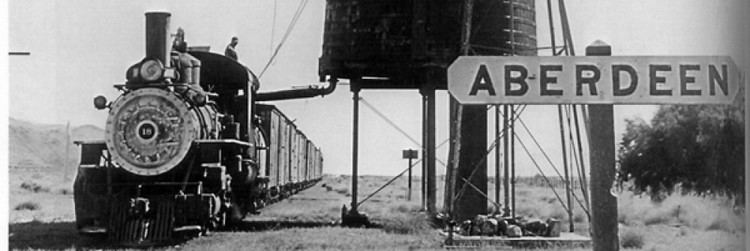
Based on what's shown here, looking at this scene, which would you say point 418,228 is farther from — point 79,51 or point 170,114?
point 79,51

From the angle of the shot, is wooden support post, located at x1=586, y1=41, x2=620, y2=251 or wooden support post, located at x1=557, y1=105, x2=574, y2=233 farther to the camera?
wooden support post, located at x1=557, y1=105, x2=574, y2=233

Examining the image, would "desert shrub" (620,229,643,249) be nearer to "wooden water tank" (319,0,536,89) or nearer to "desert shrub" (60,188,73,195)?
"wooden water tank" (319,0,536,89)

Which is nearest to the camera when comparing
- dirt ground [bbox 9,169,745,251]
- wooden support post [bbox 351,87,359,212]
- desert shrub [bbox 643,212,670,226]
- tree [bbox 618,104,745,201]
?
tree [bbox 618,104,745,201]

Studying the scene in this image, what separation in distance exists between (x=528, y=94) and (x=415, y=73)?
48.8 inches

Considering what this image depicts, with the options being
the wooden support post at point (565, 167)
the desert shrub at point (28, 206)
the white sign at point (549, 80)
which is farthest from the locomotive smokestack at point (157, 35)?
the wooden support post at point (565, 167)

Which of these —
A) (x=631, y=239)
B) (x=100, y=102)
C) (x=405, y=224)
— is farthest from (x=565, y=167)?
(x=100, y=102)

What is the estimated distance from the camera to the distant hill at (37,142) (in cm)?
659

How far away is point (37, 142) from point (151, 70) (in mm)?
1067

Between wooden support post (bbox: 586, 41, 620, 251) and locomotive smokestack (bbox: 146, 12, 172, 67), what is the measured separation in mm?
2816

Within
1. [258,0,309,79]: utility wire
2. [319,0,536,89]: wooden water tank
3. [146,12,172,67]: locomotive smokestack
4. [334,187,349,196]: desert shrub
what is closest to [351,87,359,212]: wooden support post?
[319,0,536,89]: wooden water tank

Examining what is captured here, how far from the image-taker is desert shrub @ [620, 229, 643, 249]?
6.85 meters

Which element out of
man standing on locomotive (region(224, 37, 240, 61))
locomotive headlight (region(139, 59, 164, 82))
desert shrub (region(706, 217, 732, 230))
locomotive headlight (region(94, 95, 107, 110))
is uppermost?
man standing on locomotive (region(224, 37, 240, 61))

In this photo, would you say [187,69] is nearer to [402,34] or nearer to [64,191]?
[64,191]

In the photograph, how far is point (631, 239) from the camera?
689 centimetres
